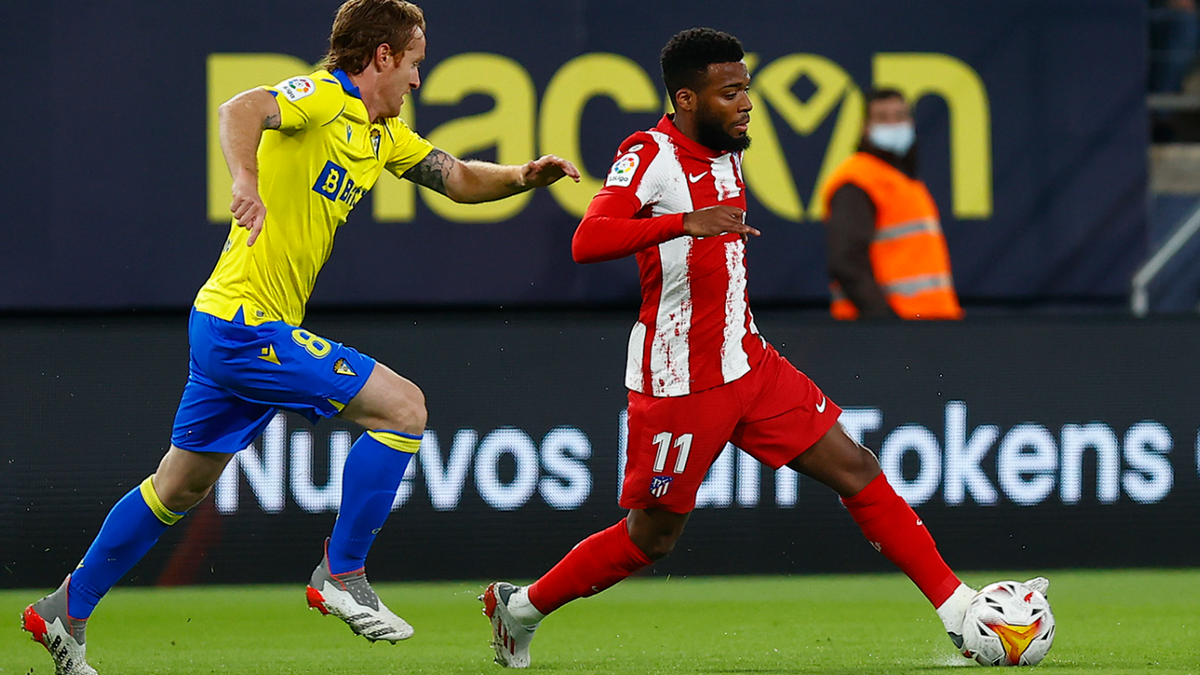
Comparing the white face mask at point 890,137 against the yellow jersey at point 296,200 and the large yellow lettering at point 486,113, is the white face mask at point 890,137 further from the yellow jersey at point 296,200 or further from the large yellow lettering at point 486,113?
the yellow jersey at point 296,200

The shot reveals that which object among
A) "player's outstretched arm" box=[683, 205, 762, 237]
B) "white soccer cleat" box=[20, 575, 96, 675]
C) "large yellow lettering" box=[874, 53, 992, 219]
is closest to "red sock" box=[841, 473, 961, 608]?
"player's outstretched arm" box=[683, 205, 762, 237]

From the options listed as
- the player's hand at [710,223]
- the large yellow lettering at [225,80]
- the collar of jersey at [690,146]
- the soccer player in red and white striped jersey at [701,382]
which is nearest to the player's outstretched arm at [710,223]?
the player's hand at [710,223]

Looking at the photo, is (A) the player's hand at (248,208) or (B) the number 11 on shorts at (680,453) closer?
(A) the player's hand at (248,208)

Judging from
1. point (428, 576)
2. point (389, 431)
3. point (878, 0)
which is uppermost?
point (878, 0)

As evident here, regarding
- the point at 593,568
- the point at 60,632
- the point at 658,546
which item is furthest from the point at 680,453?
the point at 60,632

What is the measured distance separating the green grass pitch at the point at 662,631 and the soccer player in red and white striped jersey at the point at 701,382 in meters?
0.36

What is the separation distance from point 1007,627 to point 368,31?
8.17 ft

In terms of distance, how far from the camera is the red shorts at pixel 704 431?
16.2ft

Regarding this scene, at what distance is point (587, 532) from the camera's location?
24.4 ft

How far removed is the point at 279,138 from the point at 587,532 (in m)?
3.21

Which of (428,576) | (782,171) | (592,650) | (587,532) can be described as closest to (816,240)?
(782,171)

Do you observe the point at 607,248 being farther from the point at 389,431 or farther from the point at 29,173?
the point at 29,173

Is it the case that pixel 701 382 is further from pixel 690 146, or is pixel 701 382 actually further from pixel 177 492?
pixel 177 492

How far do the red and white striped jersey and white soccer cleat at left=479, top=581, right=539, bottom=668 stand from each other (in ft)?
2.58
